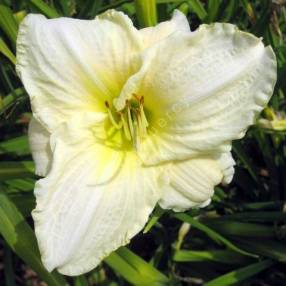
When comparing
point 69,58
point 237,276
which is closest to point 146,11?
point 69,58

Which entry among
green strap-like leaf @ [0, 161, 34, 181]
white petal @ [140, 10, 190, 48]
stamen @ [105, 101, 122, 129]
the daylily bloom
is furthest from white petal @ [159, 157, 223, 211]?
green strap-like leaf @ [0, 161, 34, 181]

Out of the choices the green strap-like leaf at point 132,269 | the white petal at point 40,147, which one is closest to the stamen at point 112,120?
the white petal at point 40,147

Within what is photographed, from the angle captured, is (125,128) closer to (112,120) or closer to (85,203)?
(112,120)

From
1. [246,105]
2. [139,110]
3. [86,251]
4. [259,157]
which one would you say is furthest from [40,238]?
[259,157]

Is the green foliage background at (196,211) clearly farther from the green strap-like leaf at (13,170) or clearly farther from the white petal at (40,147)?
the white petal at (40,147)

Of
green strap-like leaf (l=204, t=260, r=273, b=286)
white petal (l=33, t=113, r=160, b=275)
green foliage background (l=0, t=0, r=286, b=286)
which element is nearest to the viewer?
white petal (l=33, t=113, r=160, b=275)

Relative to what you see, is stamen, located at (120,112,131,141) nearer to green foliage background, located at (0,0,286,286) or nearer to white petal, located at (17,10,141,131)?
white petal, located at (17,10,141,131)

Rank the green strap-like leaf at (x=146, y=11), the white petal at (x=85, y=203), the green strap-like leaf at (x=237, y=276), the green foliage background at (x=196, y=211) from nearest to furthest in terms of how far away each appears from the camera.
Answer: the white petal at (x=85, y=203) < the green strap-like leaf at (x=146, y=11) < the green foliage background at (x=196, y=211) < the green strap-like leaf at (x=237, y=276)

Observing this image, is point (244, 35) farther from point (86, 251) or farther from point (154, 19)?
point (86, 251)
